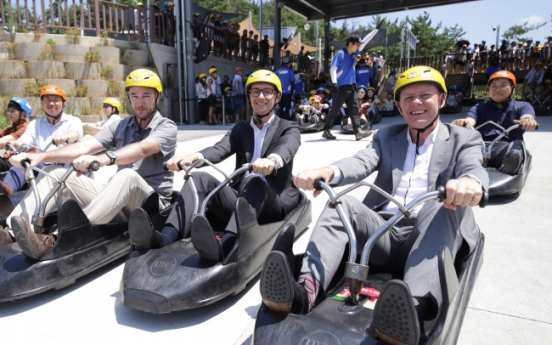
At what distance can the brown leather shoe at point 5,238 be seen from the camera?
285 cm

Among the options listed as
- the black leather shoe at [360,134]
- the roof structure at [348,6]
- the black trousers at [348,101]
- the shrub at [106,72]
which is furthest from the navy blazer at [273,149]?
the roof structure at [348,6]

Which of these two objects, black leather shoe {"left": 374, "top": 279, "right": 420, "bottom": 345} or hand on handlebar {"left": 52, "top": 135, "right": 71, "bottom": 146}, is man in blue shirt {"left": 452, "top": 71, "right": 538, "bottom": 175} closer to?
black leather shoe {"left": 374, "top": 279, "right": 420, "bottom": 345}

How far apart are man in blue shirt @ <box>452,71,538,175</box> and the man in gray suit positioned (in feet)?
8.41

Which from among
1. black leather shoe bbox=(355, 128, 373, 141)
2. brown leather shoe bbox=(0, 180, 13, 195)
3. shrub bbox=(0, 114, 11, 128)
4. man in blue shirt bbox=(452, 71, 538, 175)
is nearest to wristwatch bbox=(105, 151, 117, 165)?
brown leather shoe bbox=(0, 180, 13, 195)

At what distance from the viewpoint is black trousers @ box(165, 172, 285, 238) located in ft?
9.14

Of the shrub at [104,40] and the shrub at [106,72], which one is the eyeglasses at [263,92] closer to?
the shrub at [106,72]

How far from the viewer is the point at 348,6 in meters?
16.9

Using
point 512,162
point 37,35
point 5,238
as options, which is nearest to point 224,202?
point 5,238

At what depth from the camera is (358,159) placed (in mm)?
2531

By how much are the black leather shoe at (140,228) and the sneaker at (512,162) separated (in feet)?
12.4

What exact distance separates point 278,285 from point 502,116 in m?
4.42

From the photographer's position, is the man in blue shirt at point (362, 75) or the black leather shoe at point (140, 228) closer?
the black leather shoe at point (140, 228)

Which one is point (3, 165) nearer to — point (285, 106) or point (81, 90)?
point (285, 106)

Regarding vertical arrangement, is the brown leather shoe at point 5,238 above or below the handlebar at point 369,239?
below
